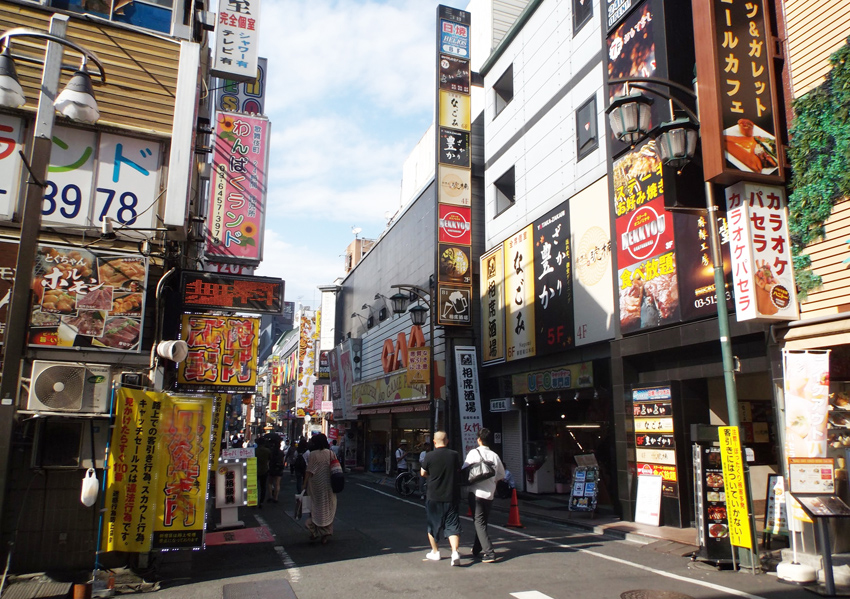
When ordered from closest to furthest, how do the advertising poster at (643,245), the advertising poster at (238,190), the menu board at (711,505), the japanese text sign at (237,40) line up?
1. the menu board at (711,505)
2. the advertising poster at (238,190)
3. the japanese text sign at (237,40)
4. the advertising poster at (643,245)

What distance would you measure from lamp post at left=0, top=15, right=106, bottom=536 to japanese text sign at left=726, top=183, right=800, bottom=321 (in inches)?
349

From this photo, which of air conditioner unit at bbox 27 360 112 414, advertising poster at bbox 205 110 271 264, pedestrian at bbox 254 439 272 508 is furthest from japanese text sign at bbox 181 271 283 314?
pedestrian at bbox 254 439 272 508

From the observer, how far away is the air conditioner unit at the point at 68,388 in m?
7.48

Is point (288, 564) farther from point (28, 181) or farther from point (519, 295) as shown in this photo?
point (519, 295)

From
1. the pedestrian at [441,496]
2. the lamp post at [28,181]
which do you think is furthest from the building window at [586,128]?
the lamp post at [28,181]

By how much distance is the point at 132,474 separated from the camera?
25.8 feet

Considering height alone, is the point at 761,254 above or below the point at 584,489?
above

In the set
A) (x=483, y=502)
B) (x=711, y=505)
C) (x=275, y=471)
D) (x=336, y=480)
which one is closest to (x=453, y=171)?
(x=275, y=471)

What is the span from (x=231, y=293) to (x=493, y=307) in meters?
12.4

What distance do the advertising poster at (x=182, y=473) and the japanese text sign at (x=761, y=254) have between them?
7.99 m

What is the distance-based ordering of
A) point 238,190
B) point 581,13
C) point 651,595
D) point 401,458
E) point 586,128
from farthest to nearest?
point 401,458 → point 581,13 → point 586,128 → point 238,190 → point 651,595

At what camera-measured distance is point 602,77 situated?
16281mm

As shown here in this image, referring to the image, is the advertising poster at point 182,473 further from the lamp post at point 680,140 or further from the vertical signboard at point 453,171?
the vertical signboard at point 453,171

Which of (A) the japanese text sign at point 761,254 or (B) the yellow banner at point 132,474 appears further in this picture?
(A) the japanese text sign at point 761,254
